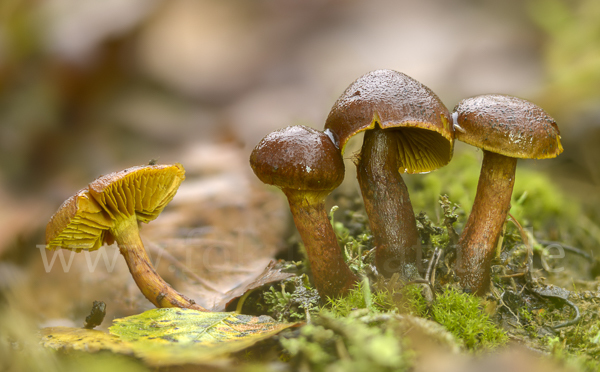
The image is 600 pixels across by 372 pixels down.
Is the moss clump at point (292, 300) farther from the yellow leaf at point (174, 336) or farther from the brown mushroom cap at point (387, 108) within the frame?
the brown mushroom cap at point (387, 108)

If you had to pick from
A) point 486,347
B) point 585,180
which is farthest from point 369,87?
point 585,180

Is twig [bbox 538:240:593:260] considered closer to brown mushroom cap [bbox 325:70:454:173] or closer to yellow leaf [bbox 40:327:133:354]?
brown mushroom cap [bbox 325:70:454:173]

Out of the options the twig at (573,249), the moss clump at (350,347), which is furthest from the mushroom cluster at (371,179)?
the twig at (573,249)

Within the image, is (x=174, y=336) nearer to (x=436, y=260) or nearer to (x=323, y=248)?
(x=323, y=248)

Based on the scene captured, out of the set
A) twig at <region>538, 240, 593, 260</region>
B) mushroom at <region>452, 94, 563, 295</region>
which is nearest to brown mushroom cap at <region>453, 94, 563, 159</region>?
mushroom at <region>452, 94, 563, 295</region>

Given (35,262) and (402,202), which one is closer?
(402,202)

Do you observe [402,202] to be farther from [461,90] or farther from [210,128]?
[210,128]

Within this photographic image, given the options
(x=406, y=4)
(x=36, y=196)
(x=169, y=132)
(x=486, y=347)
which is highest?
(x=406, y=4)
